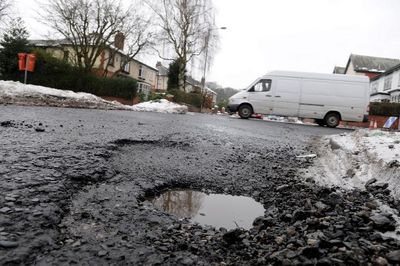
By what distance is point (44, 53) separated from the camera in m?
20.8

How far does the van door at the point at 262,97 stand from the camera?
1558cm

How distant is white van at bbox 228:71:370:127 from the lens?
49.9ft

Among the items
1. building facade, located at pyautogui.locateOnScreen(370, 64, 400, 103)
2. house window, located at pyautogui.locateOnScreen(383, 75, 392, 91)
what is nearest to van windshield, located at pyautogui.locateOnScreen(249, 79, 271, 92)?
building facade, located at pyautogui.locateOnScreen(370, 64, 400, 103)

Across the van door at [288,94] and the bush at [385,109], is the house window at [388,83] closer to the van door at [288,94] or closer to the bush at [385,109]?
the bush at [385,109]

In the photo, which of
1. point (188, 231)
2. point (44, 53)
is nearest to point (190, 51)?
point (44, 53)

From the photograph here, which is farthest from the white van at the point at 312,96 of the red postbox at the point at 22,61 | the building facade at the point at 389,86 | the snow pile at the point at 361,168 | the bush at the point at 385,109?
the building facade at the point at 389,86

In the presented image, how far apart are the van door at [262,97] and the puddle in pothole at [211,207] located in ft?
44.1

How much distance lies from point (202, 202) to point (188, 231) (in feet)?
2.35

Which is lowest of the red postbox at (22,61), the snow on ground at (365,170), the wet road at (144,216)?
the wet road at (144,216)

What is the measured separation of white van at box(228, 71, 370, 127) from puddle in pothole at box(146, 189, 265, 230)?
13.5 meters

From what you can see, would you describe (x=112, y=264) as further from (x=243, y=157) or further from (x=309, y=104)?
(x=309, y=104)

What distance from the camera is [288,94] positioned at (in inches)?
609

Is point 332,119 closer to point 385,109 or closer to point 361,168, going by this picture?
point 361,168

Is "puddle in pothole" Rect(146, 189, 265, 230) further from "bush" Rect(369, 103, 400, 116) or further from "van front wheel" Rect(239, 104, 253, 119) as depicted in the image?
"bush" Rect(369, 103, 400, 116)
